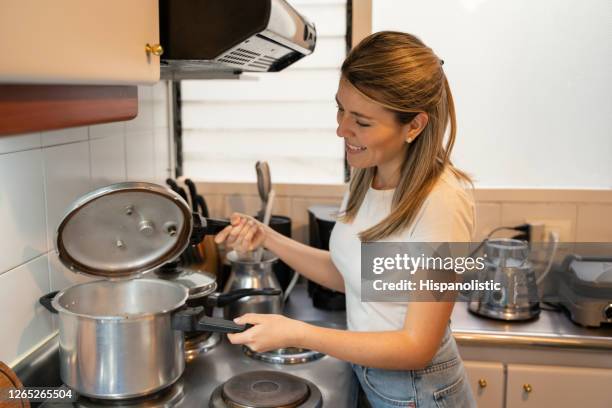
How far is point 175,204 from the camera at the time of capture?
4.03 feet

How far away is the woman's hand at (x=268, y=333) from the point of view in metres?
1.20

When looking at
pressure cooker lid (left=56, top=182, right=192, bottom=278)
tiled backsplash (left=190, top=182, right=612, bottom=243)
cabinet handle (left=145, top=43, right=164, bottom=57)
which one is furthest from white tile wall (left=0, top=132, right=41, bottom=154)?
tiled backsplash (left=190, top=182, right=612, bottom=243)

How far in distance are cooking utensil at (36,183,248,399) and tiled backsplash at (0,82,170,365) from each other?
0.07 m

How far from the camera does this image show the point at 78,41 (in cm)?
82

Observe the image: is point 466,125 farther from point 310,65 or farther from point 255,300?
point 255,300

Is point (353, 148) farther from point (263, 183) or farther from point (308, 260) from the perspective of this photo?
point (263, 183)

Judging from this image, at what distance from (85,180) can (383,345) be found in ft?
2.57

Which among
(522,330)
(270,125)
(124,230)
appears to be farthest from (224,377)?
(270,125)

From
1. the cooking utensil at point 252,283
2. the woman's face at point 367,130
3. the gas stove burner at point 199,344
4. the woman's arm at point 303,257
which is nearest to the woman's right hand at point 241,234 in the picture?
the woman's arm at point 303,257

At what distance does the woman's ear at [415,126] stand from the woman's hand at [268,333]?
16.4 inches

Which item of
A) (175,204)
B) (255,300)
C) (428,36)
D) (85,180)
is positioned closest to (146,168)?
(85,180)

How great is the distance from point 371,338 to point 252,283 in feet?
1.64

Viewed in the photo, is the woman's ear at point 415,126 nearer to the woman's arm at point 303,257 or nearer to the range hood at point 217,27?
the range hood at point 217,27

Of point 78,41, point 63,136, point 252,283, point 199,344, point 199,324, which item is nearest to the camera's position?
point 78,41
